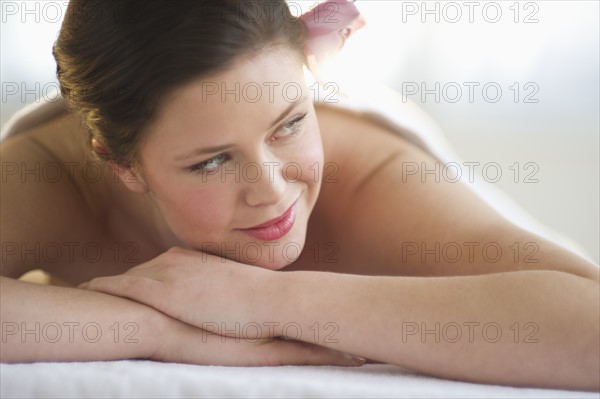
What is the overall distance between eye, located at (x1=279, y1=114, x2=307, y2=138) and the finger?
28 centimetres

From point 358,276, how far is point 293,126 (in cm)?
23

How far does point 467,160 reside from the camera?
2.09m

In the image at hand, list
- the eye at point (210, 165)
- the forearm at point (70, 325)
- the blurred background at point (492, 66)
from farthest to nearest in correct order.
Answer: the blurred background at point (492, 66) → the eye at point (210, 165) → the forearm at point (70, 325)

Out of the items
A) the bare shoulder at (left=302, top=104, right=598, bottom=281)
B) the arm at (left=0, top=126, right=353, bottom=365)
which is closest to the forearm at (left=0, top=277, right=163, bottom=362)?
the arm at (left=0, top=126, right=353, bottom=365)

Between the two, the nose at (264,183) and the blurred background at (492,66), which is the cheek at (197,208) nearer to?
the nose at (264,183)

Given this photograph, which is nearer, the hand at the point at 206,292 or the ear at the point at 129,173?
the hand at the point at 206,292

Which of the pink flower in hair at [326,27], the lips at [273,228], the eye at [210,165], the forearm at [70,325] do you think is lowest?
the forearm at [70,325]

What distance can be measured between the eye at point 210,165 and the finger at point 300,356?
0.24 meters

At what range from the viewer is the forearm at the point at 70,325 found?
93 centimetres

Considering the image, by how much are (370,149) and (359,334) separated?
476 mm

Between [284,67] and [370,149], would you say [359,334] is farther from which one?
[370,149]

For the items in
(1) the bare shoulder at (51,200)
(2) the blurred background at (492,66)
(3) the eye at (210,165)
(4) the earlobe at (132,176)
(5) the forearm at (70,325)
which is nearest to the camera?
(5) the forearm at (70,325)

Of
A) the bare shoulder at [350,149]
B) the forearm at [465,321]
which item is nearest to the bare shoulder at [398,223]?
the bare shoulder at [350,149]

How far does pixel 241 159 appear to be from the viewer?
1023mm
